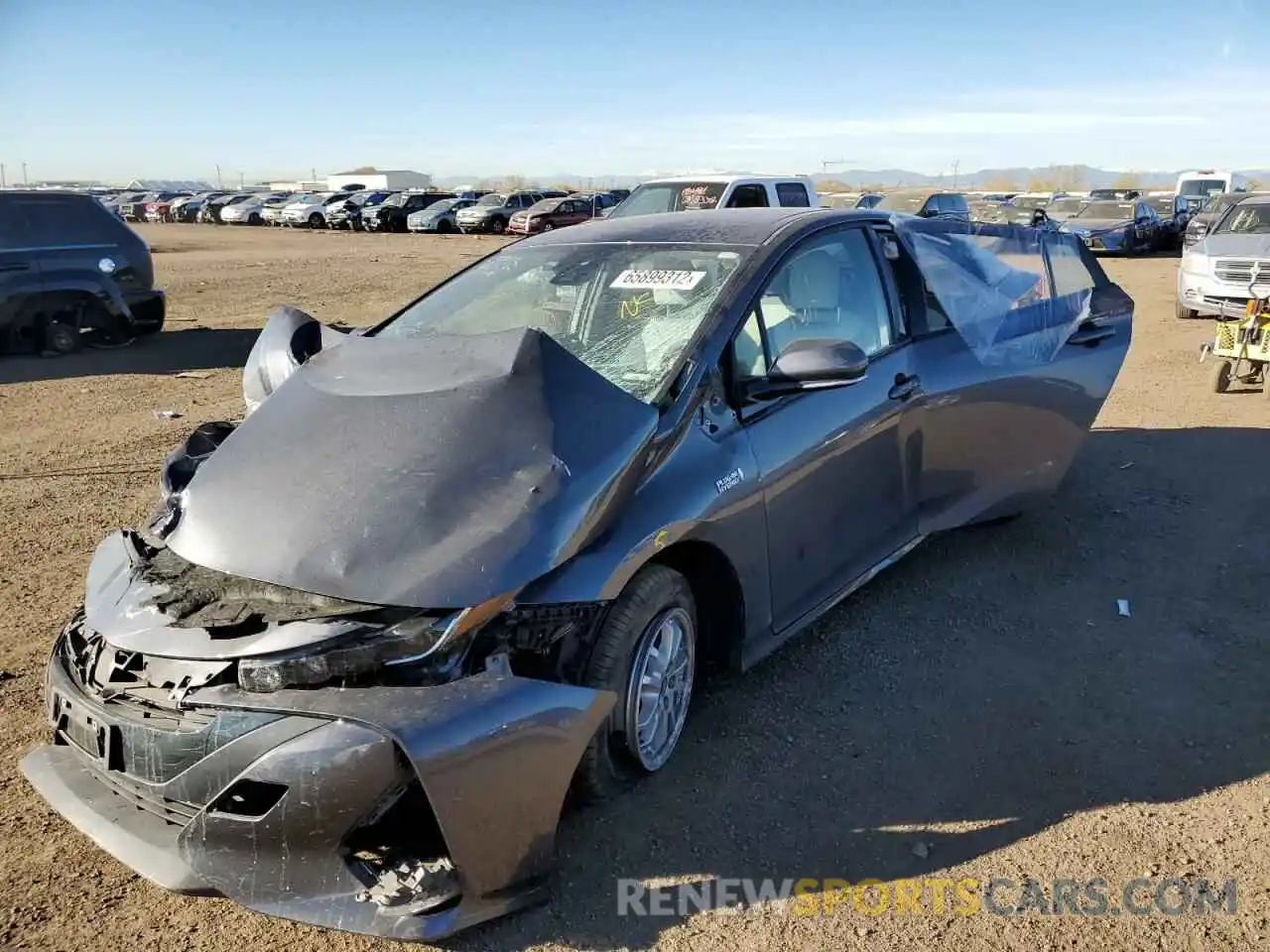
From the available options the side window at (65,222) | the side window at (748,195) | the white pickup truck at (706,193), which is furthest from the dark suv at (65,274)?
the side window at (748,195)

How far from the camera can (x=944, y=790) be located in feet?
11.0

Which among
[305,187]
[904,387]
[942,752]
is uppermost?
[305,187]

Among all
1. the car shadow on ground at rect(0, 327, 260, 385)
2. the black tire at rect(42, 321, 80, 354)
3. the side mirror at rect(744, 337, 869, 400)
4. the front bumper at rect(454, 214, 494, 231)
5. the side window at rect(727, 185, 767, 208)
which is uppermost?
the side window at rect(727, 185, 767, 208)

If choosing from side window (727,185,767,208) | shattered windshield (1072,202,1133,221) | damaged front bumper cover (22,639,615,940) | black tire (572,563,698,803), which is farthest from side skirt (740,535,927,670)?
shattered windshield (1072,202,1133,221)

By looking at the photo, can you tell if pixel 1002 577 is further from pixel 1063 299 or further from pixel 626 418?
pixel 626 418

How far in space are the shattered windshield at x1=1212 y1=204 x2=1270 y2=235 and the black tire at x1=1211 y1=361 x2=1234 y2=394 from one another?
18.4 feet

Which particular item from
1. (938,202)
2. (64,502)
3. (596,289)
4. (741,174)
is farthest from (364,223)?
(596,289)

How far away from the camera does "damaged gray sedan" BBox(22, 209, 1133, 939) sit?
2.48 meters

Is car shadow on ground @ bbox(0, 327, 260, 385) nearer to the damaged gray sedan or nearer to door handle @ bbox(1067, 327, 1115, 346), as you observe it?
the damaged gray sedan

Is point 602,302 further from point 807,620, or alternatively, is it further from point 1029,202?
point 1029,202

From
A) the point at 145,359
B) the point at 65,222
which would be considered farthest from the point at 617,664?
the point at 65,222

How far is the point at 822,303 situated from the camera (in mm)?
4234

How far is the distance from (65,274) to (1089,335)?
1085 centimetres

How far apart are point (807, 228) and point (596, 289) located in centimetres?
88
